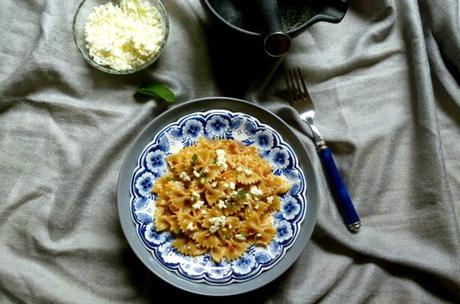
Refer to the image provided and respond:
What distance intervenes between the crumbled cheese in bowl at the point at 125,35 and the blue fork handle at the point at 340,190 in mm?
592

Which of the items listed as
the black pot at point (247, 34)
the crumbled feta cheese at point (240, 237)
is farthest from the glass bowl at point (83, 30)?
the crumbled feta cheese at point (240, 237)

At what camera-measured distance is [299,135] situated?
1.72 m

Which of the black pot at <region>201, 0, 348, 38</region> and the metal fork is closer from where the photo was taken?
the black pot at <region>201, 0, 348, 38</region>

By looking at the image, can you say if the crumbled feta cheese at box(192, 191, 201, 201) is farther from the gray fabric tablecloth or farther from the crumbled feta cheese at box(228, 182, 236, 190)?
the gray fabric tablecloth

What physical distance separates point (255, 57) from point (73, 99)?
0.56 meters

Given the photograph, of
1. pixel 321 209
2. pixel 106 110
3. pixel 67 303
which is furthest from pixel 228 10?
pixel 67 303

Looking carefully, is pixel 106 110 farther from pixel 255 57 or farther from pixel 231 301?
pixel 231 301

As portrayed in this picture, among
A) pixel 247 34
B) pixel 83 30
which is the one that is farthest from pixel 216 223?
pixel 83 30

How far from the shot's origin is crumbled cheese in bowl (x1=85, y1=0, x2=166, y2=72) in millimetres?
1679

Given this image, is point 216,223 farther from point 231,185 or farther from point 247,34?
point 247,34

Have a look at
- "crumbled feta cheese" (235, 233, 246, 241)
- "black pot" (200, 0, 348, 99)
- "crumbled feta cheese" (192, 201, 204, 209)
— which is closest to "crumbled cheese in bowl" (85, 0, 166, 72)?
"black pot" (200, 0, 348, 99)

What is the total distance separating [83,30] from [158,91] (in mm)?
307

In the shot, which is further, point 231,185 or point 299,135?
point 299,135

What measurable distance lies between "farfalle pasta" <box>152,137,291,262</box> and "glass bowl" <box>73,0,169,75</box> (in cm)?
33
